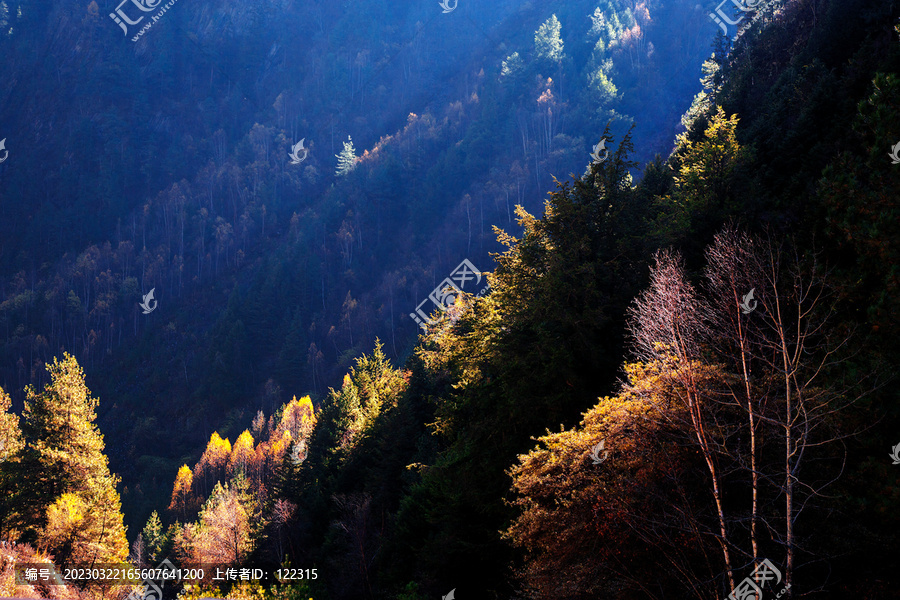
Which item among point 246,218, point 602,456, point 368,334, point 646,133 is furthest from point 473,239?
point 602,456

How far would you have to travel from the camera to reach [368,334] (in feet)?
359

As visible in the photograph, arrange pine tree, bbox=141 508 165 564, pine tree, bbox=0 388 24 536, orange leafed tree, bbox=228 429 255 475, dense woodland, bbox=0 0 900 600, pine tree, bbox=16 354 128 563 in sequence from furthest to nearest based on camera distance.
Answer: orange leafed tree, bbox=228 429 255 475 → pine tree, bbox=141 508 165 564 → pine tree, bbox=0 388 24 536 → pine tree, bbox=16 354 128 563 → dense woodland, bbox=0 0 900 600

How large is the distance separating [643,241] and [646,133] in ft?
365

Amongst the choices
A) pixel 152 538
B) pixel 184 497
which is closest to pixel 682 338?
pixel 152 538

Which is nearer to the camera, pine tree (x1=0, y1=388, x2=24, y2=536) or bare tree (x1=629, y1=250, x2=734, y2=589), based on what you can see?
bare tree (x1=629, y1=250, x2=734, y2=589)

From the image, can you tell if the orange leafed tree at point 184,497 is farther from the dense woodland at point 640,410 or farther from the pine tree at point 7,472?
the pine tree at point 7,472

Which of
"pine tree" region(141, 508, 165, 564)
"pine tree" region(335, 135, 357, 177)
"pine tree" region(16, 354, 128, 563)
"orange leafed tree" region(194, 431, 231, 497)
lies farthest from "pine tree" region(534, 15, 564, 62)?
"pine tree" region(141, 508, 165, 564)

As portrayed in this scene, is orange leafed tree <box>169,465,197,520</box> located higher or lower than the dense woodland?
higher

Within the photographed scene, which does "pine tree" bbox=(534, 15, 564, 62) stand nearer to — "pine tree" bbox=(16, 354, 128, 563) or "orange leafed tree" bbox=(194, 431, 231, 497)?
"orange leafed tree" bbox=(194, 431, 231, 497)

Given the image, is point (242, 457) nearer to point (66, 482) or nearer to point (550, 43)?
point (66, 482)

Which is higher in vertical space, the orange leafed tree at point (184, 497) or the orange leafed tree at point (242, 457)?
the orange leafed tree at point (242, 457)

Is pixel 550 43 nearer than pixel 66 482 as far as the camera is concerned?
No

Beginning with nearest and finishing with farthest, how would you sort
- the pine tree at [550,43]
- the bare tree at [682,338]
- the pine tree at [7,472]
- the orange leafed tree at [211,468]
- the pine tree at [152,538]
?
the bare tree at [682,338] → the pine tree at [7,472] → the pine tree at [152,538] → the orange leafed tree at [211,468] → the pine tree at [550,43]

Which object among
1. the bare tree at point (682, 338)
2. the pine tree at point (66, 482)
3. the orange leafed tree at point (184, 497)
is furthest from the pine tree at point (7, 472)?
the orange leafed tree at point (184, 497)
